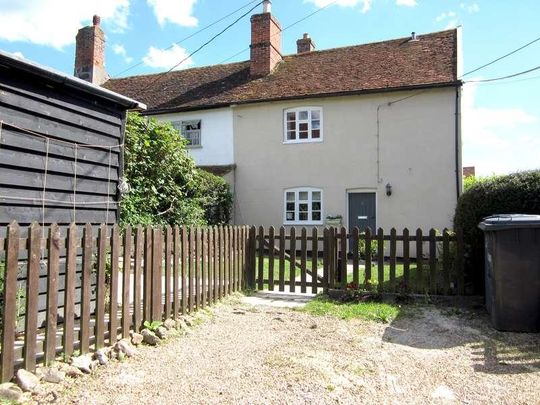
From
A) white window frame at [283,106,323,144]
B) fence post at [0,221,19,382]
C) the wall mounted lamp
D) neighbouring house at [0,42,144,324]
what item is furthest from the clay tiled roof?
fence post at [0,221,19,382]

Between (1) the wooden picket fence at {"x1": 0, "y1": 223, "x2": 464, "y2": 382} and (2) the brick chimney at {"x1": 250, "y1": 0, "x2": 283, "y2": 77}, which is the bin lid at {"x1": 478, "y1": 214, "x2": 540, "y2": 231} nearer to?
(1) the wooden picket fence at {"x1": 0, "y1": 223, "x2": 464, "y2": 382}

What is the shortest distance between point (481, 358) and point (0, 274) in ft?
16.2

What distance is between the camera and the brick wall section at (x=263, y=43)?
1820 centimetres

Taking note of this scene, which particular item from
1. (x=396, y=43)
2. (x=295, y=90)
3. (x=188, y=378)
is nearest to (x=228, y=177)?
(x=295, y=90)

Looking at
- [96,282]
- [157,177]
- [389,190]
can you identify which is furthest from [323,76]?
[96,282]

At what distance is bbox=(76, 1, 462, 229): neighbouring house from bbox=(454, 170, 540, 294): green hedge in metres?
7.37

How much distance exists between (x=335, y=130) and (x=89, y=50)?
12.0m

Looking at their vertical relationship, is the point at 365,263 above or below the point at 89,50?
A: below

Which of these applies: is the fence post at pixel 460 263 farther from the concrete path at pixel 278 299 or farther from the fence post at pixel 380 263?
the concrete path at pixel 278 299

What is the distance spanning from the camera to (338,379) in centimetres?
431

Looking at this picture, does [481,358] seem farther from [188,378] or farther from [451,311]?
[188,378]

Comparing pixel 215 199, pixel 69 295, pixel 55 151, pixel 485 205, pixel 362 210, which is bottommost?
pixel 69 295

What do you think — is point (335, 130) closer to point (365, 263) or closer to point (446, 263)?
point (365, 263)

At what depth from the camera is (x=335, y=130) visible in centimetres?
1616
